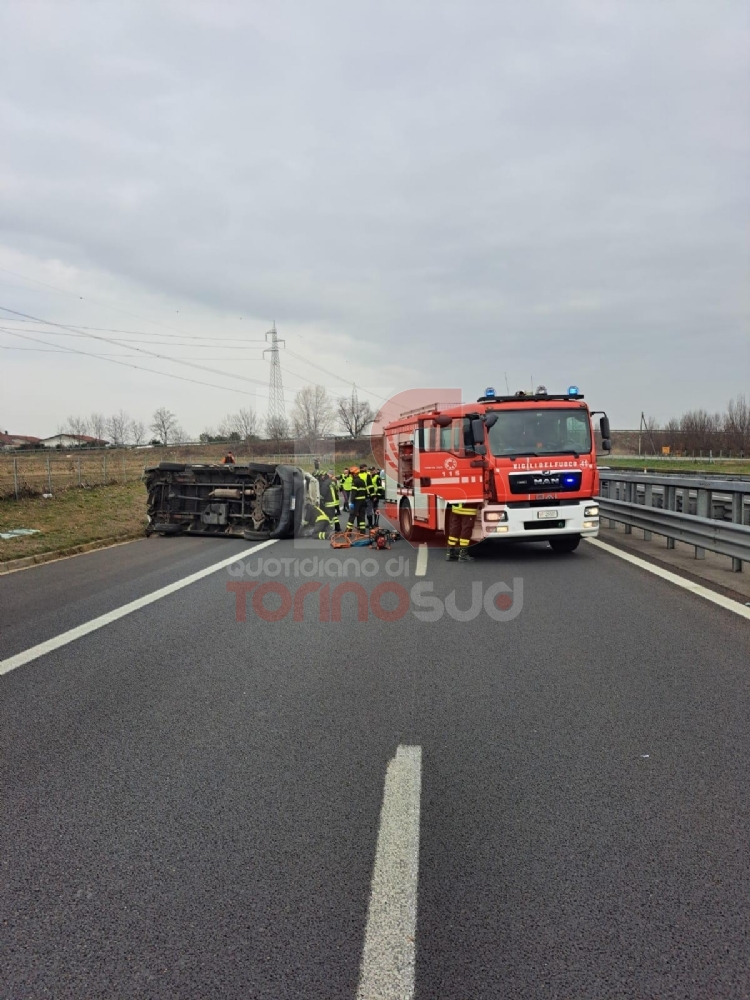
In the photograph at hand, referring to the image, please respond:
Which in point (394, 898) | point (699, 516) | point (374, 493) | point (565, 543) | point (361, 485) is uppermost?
point (361, 485)

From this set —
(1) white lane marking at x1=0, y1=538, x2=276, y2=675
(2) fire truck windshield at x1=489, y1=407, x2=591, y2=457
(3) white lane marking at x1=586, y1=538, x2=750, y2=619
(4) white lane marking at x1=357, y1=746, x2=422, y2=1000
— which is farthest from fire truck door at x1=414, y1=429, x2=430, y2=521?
(4) white lane marking at x1=357, y1=746, x2=422, y2=1000

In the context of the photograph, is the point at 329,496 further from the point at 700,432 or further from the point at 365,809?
the point at 700,432

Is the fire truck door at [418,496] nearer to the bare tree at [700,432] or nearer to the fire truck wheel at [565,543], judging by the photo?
the fire truck wheel at [565,543]

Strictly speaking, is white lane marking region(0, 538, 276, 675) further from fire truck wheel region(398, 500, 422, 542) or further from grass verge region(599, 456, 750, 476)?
grass verge region(599, 456, 750, 476)

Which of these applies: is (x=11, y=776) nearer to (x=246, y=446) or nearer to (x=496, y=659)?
(x=496, y=659)

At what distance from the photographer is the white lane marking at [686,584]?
8.02 m

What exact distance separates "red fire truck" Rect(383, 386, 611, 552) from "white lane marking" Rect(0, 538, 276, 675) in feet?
14.9

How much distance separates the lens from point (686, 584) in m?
9.59

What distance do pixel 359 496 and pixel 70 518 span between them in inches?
355

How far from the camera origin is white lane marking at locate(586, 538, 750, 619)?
802cm

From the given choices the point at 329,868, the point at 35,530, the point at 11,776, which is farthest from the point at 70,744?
the point at 35,530

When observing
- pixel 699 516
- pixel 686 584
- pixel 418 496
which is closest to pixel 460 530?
pixel 418 496

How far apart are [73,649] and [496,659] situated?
3827 millimetres

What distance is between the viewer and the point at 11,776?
405cm
